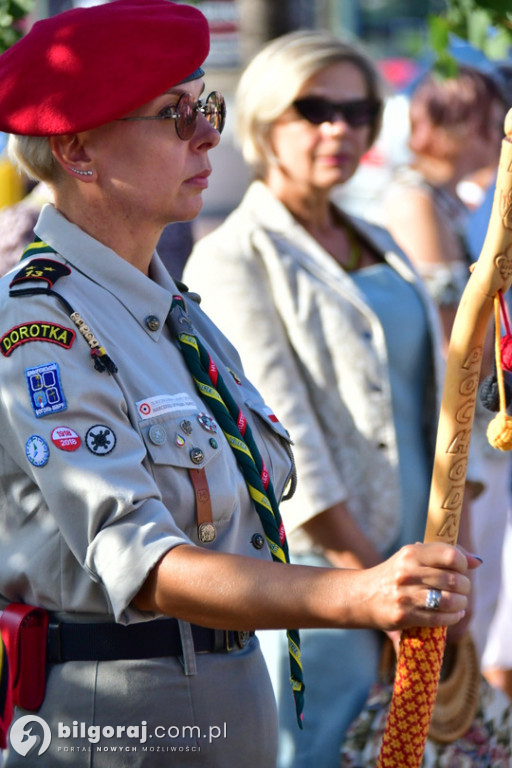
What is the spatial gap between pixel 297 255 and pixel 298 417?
1.60ft

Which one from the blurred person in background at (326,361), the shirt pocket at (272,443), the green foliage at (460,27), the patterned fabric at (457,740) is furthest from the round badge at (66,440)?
the green foliage at (460,27)

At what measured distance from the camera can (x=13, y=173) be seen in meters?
4.88

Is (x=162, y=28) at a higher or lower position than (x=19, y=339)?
higher

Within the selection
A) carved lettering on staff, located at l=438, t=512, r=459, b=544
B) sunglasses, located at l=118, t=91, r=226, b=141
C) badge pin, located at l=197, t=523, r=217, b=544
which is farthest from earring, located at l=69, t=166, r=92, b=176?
carved lettering on staff, located at l=438, t=512, r=459, b=544

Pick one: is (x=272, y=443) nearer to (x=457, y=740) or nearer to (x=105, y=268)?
(x=105, y=268)

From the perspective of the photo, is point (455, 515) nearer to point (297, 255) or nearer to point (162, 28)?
point (162, 28)

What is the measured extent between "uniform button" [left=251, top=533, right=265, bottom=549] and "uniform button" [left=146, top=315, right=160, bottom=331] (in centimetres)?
42

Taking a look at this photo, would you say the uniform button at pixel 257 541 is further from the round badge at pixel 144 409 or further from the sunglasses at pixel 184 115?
the sunglasses at pixel 184 115

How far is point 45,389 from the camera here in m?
1.92

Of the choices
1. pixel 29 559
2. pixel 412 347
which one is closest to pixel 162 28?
pixel 29 559

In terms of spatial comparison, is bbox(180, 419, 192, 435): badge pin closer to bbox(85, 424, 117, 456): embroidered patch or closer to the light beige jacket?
bbox(85, 424, 117, 456): embroidered patch

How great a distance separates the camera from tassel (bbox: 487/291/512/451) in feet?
6.48

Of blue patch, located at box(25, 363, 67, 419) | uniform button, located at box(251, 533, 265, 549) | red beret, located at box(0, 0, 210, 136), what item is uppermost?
red beret, located at box(0, 0, 210, 136)

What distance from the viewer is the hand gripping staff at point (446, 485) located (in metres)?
2.01
